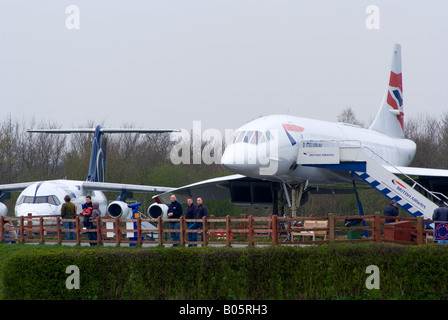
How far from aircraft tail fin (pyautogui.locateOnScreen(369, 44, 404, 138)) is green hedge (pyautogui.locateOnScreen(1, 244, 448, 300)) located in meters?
24.8

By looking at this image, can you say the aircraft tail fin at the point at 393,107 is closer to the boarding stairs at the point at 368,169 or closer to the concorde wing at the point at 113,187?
the concorde wing at the point at 113,187

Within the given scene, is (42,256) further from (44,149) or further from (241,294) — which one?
(44,149)

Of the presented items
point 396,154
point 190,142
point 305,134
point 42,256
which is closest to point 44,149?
point 190,142

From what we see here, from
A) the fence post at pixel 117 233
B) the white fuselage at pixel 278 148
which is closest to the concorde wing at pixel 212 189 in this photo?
the white fuselage at pixel 278 148

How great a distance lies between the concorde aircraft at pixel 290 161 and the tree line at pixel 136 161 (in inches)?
709

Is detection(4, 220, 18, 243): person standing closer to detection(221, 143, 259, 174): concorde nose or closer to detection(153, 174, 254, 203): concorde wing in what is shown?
detection(221, 143, 259, 174): concorde nose

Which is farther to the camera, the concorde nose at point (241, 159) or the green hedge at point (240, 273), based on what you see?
the concorde nose at point (241, 159)

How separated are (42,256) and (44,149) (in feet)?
164

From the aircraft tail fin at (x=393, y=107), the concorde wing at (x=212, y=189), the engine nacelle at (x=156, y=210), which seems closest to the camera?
the engine nacelle at (x=156, y=210)

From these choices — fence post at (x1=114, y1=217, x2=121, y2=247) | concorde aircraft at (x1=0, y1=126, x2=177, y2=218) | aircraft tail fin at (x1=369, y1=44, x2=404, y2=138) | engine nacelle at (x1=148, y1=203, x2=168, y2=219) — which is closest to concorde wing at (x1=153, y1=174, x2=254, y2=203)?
concorde aircraft at (x1=0, y1=126, x2=177, y2=218)

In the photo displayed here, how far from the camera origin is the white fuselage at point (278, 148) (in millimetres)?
26594

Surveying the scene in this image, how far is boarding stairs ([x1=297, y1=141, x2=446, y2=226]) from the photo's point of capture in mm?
24656

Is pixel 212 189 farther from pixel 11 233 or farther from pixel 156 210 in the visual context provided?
pixel 11 233

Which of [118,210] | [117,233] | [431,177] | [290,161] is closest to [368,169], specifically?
[290,161]
